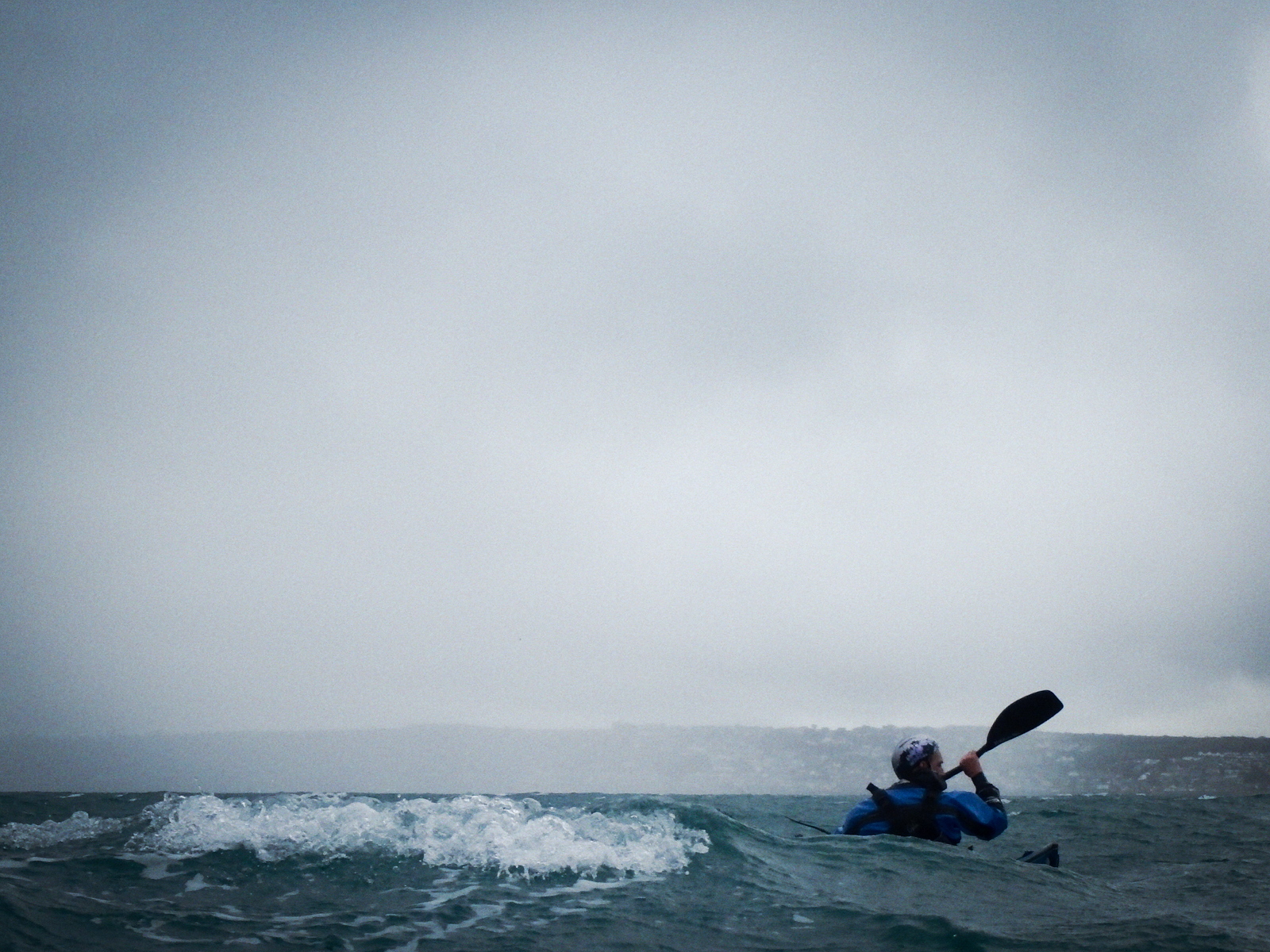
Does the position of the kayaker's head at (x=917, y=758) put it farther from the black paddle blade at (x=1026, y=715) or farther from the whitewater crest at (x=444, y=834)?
the whitewater crest at (x=444, y=834)

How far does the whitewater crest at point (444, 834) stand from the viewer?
33.5ft

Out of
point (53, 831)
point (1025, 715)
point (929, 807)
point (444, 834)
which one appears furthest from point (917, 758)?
point (53, 831)

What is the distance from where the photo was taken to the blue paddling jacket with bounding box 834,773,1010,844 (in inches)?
395

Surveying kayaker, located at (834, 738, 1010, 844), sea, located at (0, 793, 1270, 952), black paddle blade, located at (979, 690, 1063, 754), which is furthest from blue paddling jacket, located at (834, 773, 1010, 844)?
black paddle blade, located at (979, 690, 1063, 754)

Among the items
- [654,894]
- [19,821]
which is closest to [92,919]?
[654,894]

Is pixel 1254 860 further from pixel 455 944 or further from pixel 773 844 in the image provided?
pixel 455 944

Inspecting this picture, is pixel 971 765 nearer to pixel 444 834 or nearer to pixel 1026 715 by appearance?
pixel 1026 715

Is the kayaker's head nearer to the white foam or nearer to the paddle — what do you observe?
the paddle

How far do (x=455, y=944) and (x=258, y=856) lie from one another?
520 cm

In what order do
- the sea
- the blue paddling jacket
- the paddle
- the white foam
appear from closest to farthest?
1. the sea
2. the blue paddling jacket
3. the white foam
4. the paddle

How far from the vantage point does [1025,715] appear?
42.4ft

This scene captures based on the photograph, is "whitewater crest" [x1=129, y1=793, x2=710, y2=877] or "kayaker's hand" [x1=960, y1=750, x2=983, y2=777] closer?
"whitewater crest" [x1=129, y1=793, x2=710, y2=877]

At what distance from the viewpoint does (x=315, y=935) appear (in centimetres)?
685

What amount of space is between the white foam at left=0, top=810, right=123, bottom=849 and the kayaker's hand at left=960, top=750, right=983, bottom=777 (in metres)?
13.7
